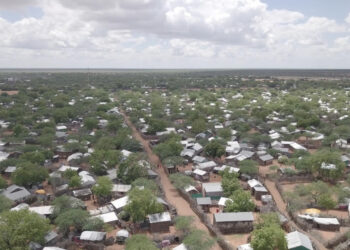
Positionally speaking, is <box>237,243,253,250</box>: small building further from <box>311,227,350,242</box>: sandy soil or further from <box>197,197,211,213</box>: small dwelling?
<box>197,197,211,213</box>: small dwelling

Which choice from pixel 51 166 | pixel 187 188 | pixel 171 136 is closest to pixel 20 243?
pixel 187 188

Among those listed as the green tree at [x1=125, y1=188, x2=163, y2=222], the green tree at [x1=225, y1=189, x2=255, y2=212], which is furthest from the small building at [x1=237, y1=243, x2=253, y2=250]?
the green tree at [x1=125, y1=188, x2=163, y2=222]

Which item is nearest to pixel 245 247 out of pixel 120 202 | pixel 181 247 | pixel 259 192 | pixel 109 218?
pixel 181 247

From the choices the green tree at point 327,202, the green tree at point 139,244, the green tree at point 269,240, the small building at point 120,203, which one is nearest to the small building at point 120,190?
the small building at point 120,203

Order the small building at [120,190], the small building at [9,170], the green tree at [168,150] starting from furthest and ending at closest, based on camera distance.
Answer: the green tree at [168,150]
the small building at [9,170]
the small building at [120,190]

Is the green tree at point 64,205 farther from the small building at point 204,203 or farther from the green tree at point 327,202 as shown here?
the green tree at point 327,202
